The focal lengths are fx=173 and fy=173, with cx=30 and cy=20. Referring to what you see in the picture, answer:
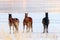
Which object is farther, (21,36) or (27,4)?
(27,4)

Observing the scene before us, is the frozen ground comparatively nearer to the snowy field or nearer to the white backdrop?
the snowy field

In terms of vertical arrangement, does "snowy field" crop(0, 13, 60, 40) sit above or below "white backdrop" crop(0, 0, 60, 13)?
below

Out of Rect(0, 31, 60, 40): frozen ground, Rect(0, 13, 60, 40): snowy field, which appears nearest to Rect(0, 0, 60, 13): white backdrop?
Rect(0, 13, 60, 40): snowy field

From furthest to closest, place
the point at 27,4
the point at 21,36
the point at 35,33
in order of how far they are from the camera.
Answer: the point at 27,4 → the point at 35,33 → the point at 21,36

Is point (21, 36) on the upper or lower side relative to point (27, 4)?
lower

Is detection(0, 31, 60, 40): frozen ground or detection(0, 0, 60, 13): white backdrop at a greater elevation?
detection(0, 0, 60, 13): white backdrop

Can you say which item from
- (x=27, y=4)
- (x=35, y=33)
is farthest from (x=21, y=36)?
(x=27, y=4)

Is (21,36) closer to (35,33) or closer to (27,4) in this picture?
(35,33)

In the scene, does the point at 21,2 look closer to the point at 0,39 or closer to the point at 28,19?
the point at 28,19

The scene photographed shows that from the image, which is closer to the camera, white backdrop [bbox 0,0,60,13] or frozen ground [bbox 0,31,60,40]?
frozen ground [bbox 0,31,60,40]

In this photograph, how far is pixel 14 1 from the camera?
305 cm

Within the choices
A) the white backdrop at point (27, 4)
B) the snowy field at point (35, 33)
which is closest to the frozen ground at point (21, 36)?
the snowy field at point (35, 33)

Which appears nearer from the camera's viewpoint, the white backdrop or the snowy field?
the snowy field

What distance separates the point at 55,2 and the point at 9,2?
0.81 metres
